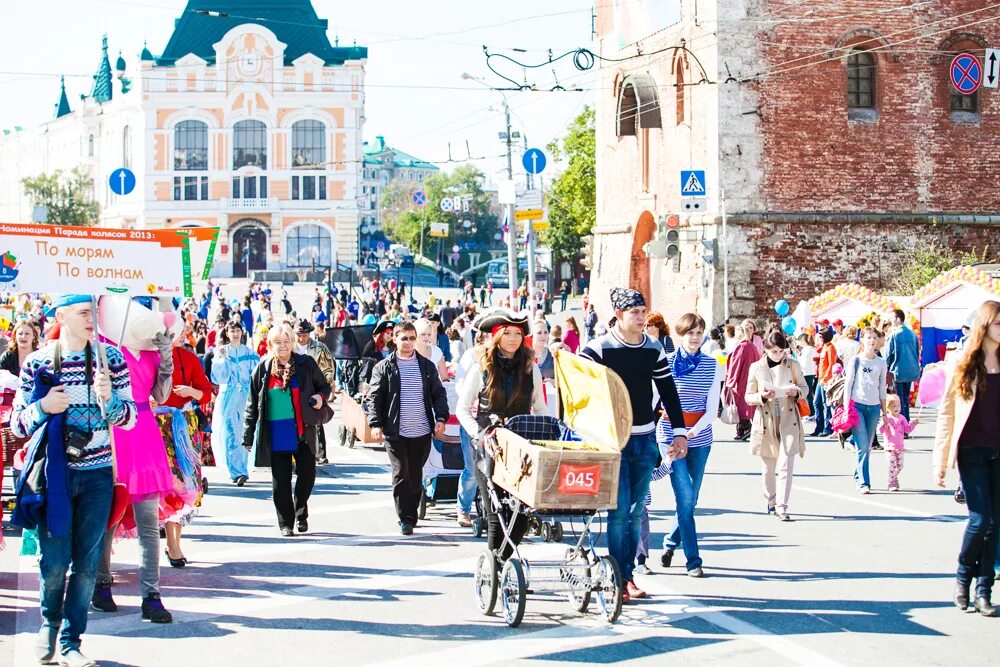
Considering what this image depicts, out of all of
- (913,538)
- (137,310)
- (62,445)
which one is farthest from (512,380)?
(913,538)

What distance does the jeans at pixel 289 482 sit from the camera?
1101 centimetres

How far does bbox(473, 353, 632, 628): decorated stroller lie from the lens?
734 centimetres

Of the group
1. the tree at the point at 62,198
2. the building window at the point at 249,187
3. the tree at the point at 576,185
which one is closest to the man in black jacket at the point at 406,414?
the tree at the point at 576,185

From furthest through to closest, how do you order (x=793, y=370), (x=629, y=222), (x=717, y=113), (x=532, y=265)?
(x=629, y=222)
(x=532, y=265)
(x=717, y=113)
(x=793, y=370)

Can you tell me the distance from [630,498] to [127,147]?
296 feet

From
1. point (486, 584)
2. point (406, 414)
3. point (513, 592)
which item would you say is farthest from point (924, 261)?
point (513, 592)

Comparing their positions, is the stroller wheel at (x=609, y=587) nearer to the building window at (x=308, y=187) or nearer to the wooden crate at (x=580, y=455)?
the wooden crate at (x=580, y=455)

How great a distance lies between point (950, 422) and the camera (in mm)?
8211

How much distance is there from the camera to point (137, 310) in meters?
8.12

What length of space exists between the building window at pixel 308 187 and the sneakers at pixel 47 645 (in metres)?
83.3

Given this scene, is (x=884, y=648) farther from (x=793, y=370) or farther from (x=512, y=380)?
(x=793, y=370)

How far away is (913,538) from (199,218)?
82875 millimetres

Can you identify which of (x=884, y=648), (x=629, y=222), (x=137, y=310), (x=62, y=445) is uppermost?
(x=629, y=222)

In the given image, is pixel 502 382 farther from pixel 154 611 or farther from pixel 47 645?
pixel 47 645
